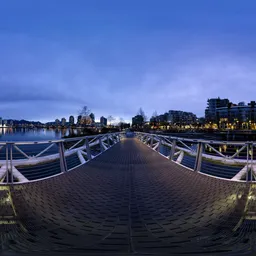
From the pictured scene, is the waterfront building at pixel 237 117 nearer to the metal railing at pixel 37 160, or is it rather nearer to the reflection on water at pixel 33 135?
the reflection on water at pixel 33 135

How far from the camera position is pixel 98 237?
2.26 meters

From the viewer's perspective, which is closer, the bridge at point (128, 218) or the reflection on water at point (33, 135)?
the bridge at point (128, 218)

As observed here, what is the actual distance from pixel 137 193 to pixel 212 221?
1.69 metres

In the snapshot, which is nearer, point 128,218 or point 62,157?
point 128,218

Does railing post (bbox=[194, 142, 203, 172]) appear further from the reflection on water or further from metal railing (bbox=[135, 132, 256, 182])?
the reflection on water

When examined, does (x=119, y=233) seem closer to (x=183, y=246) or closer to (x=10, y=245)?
(x=183, y=246)

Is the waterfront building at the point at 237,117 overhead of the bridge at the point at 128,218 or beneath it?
overhead

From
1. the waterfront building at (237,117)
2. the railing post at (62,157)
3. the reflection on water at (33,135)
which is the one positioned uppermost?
the waterfront building at (237,117)

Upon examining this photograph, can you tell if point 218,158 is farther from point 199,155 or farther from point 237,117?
point 237,117

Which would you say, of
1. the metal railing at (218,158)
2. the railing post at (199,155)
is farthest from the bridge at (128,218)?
the railing post at (199,155)

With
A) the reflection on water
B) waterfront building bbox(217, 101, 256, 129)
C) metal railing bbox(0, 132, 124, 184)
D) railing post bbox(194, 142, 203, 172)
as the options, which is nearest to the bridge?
metal railing bbox(0, 132, 124, 184)

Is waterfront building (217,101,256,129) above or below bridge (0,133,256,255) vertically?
above

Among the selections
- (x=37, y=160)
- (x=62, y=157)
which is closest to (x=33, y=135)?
(x=37, y=160)

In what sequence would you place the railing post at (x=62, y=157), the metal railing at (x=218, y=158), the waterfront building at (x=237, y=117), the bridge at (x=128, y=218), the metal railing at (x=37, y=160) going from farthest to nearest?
the waterfront building at (x=237, y=117)
the railing post at (x=62, y=157)
the metal railing at (x=218, y=158)
the metal railing at (x=37, y=160)
the bridge at (x=128, y=218)
